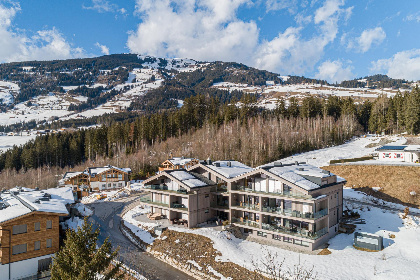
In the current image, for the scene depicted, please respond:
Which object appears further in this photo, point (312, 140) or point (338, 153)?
point (312, 140)

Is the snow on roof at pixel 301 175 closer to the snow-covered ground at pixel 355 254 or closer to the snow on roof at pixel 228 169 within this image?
the snow on roof at pixel 228 169

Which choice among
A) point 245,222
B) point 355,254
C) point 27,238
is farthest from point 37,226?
point 355,254

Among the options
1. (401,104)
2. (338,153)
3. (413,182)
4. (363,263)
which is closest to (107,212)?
(363,263)

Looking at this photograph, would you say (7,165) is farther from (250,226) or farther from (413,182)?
(413,182)

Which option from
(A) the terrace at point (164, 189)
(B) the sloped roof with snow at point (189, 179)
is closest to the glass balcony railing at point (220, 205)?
(B) the sloped roof with snow at point (189, 179)

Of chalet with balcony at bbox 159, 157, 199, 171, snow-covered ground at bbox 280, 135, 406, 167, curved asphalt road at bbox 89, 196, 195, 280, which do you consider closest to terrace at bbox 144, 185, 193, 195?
curved asphalt road at bbox 89, 196, 195, 280

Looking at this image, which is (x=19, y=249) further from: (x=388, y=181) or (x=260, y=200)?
(x=388, y=181)
